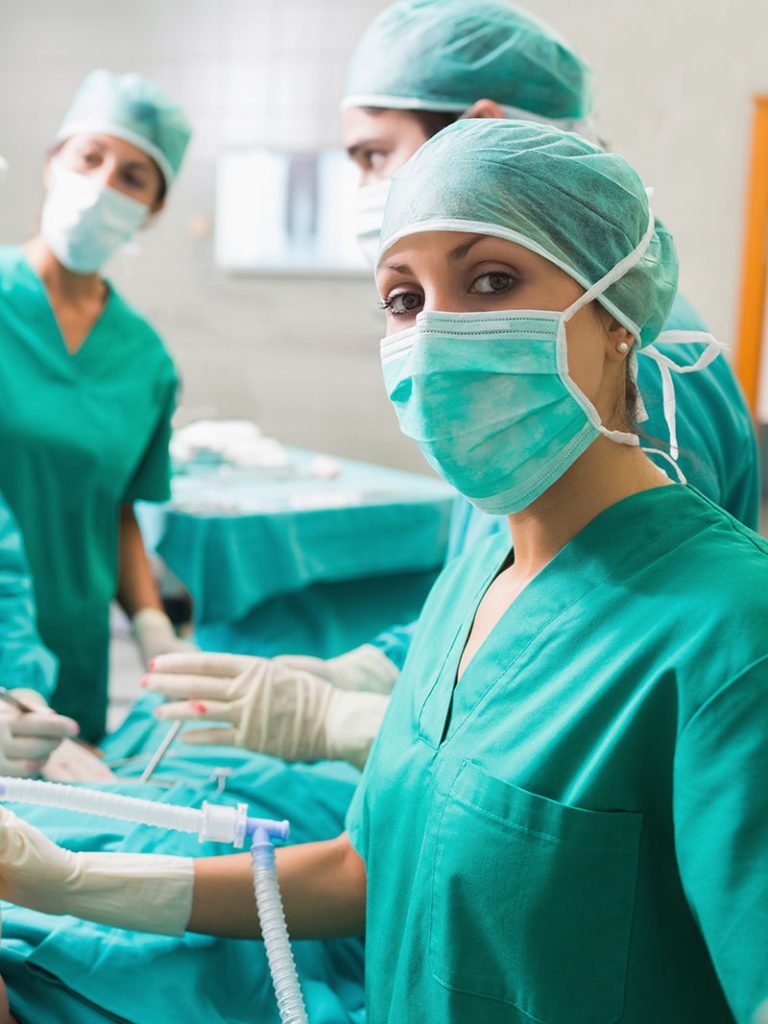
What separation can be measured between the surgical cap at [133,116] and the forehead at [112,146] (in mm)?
11

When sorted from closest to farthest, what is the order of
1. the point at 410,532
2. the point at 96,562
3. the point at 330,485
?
the point at 96,562 → the point at 410,532 → the point at 330,485

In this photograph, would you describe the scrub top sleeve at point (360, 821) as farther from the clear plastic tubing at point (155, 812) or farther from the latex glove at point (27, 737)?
the latex glove at point (27, 737)

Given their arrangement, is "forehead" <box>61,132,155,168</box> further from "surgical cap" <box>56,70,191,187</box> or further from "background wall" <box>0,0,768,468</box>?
"background wall" <box>0,0,768,468</box>

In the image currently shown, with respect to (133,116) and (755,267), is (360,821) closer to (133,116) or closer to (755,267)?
(133,116)

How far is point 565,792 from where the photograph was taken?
0.88 meters

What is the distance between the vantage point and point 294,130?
4.92 m

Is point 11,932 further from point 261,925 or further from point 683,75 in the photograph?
point 683,75

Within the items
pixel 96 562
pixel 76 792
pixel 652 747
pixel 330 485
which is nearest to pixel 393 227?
pixel 652 747

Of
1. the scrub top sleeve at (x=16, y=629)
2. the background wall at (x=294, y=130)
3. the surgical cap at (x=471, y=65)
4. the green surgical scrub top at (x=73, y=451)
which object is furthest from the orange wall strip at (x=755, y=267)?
the scrub top sleeve at (x=16, y=629)

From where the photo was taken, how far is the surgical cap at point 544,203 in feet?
3.09

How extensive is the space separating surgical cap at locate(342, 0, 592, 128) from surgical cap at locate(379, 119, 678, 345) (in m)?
0.67

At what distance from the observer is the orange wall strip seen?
4.14m

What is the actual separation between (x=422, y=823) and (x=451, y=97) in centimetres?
111

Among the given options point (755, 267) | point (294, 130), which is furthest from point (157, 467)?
point (294, 130)
